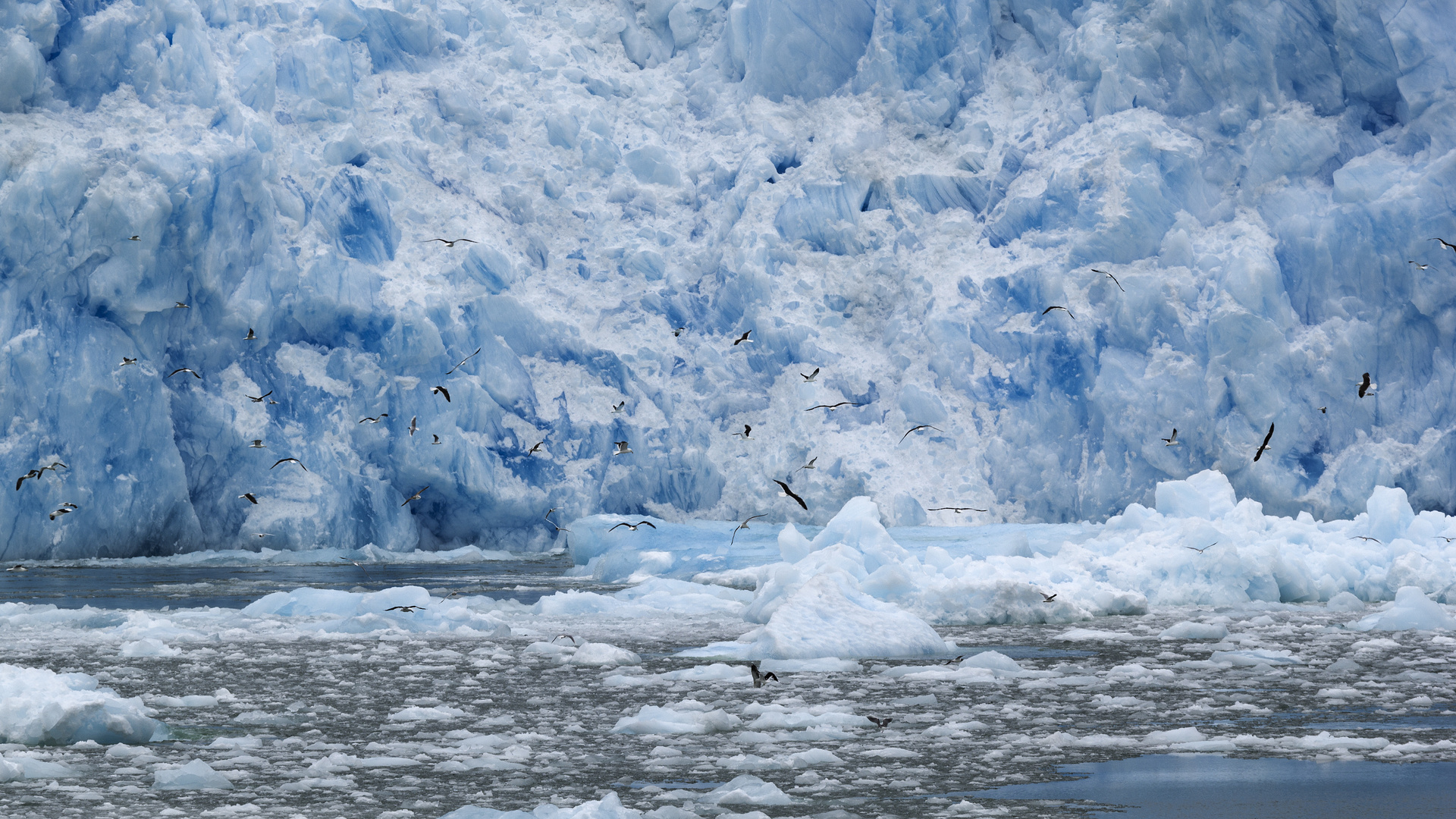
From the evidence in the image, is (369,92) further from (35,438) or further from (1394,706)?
(1394,706)

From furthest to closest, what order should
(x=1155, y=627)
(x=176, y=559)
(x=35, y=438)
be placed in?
1. (x=176, y=559)
2. (x=35, y=438)
3. (x=1155, y=627)

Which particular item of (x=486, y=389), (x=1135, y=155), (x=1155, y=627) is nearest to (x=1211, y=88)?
(x=1135, y=155)

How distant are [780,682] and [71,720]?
4.23m

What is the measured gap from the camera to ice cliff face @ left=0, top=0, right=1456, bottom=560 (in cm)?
2577

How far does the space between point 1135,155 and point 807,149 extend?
338 inches

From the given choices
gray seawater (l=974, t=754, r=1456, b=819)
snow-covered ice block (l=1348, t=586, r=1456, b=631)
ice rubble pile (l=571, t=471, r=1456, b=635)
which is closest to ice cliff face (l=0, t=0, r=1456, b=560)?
ice rubble pile (l=571, t=471, r=1456, b=635)

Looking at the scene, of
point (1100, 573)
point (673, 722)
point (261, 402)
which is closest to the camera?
point (673, 722)

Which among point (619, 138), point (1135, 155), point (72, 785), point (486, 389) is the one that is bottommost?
point (72, 785)

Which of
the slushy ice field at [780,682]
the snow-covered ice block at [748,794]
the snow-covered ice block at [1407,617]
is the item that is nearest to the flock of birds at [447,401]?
the slushy ice field at [780,682]

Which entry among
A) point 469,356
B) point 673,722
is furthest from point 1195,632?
point 469,356

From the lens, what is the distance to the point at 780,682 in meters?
8.53

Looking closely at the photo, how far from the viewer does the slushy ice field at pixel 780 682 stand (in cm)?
515

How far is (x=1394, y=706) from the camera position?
7016mm

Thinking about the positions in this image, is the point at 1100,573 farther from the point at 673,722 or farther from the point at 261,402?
the point at 261,402
